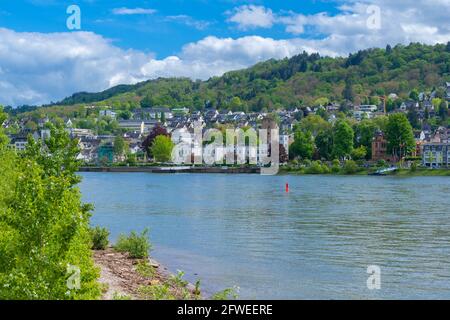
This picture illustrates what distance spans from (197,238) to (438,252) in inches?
442

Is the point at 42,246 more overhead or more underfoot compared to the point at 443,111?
more underfoot

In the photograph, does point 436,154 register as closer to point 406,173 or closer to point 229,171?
point 406,173

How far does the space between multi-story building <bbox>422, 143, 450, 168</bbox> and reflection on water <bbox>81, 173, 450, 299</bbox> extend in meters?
59.7

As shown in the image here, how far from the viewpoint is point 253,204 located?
54.2 m

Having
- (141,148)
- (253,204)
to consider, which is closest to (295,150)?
(141,148)

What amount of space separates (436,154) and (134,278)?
103779 millimetres

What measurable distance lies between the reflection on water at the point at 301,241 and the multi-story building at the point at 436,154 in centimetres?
5972

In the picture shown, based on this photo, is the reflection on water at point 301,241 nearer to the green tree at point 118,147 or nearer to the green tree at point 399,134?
the green tree at point 399,134

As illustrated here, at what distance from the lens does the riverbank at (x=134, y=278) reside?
18.8 meters

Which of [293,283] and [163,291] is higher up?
[163,291]

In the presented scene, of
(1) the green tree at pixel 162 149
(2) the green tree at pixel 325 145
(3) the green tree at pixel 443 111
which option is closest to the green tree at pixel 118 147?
(1) the green tree at pixel 162 149

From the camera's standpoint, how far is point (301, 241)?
32.5 meters

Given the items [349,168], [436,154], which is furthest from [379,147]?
[349,168]
